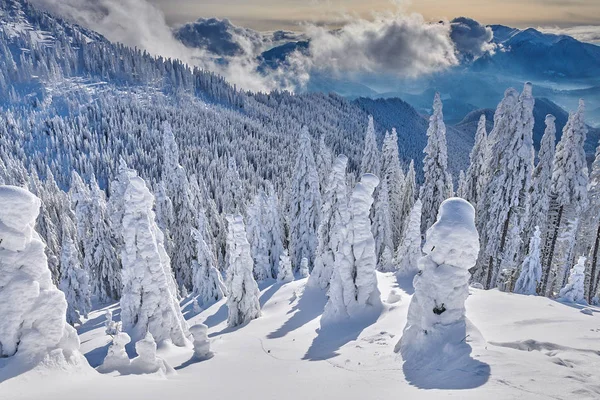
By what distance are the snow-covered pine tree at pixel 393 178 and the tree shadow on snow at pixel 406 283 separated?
16.1 m

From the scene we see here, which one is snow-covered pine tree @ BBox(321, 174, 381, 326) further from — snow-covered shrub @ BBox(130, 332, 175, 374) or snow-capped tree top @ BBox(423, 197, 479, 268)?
snow-covered shrub @ BBox(130, 332, 175, 374)

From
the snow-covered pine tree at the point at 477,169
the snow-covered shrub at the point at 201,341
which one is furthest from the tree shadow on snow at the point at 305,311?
the snow-covered pine tree at the point at 477,169

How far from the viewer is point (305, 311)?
20.0 meters

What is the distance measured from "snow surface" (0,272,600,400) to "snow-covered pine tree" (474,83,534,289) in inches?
467

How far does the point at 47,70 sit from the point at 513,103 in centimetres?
18248

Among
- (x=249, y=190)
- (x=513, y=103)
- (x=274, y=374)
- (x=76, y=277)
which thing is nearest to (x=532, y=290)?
(x=513, y=103)

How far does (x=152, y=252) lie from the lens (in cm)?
1455

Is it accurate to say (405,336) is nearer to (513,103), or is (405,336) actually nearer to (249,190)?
(513,103)

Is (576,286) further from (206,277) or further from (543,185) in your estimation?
(206,277)

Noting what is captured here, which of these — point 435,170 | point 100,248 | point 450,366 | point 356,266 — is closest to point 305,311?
point 356,266

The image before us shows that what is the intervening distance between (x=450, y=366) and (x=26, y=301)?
912 centimetres

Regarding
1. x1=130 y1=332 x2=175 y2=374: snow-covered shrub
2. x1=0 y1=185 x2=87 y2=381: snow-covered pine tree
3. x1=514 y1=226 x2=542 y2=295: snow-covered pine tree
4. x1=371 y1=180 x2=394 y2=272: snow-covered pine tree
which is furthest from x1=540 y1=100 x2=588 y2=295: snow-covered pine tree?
x1=0 y1=185 x2=87 y2=381: snow-covered pine tree

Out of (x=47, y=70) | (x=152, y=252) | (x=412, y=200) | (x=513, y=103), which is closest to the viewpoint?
(x=152, y=252)

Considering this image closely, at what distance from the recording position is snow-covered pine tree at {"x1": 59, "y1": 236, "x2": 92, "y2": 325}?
1230 inches
